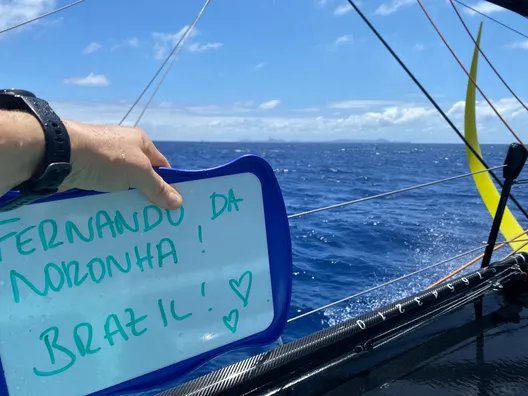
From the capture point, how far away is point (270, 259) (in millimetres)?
1484

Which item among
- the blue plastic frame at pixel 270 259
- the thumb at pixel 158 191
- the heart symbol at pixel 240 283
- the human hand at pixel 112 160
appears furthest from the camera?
the heart symbol at pixel 240 283

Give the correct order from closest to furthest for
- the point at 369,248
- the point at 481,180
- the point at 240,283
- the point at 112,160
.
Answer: the point at 112,160, the point at 240,283, the point at 481,180, the point at 369,248

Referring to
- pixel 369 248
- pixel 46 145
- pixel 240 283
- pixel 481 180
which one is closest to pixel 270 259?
pixel 240 283

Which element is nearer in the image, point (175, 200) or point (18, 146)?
point (18, 146)

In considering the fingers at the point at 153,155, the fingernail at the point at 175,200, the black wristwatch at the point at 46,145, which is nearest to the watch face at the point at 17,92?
the black wristwatch at the point at 46,145

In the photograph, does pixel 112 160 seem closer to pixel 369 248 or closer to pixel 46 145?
pixel 46 145

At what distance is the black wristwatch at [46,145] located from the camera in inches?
35.1

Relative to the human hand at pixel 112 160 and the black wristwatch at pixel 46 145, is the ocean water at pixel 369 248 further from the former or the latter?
the black wristwatch at pixel 46 145

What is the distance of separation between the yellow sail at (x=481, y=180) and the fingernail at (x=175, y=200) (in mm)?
4255

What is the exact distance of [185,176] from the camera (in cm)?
128

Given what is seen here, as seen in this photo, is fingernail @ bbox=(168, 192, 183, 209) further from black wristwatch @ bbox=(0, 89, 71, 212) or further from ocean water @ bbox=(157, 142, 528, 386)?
ocean water @ bbox=(157, 142, 528, 386)

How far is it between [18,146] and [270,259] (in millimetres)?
845

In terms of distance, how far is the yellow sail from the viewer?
15.9ft

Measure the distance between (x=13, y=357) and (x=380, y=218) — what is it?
410 inches
